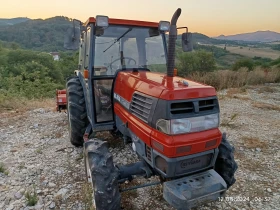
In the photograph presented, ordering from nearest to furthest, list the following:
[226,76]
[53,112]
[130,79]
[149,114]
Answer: [149,114] → [130,79] → [53,112] → [226,76]

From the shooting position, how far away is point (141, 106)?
2523 millimetres

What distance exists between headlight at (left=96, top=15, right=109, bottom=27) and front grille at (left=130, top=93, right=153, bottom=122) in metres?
1.15

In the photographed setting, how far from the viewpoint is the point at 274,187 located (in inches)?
132

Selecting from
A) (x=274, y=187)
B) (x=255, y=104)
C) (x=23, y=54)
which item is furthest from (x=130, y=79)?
(x=23, y=54)

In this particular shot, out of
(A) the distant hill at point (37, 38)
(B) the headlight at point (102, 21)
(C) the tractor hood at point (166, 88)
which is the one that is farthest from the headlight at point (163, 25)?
(A) the distant hill at point (37, 38)

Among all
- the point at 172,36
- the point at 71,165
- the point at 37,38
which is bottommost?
the point at 71,165

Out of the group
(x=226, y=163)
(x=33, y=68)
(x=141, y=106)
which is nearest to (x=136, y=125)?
(x=141, y=106)

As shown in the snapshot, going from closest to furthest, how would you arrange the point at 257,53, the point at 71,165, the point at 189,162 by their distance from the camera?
the point at 189,162, the point at 71,165, the point at 257,53

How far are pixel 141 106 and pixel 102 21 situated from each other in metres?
1.39

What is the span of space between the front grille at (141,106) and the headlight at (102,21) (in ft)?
3.76

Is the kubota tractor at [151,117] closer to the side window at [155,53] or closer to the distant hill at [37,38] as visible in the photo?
the side window at [155,53]

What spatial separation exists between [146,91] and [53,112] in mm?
5187

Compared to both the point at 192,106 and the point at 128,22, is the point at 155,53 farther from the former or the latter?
the point at 192,106

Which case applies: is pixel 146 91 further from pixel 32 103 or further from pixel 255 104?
pixel 255 104
